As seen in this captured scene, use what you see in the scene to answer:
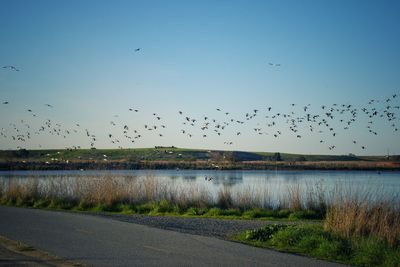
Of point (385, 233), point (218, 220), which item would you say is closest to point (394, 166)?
point (218, 220)

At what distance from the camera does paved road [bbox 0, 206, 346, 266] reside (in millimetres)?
11688

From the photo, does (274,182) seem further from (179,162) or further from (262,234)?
(179,162)

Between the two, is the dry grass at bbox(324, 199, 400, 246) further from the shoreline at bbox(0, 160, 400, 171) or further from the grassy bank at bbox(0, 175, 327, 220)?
the shoreline at bbox(0, 160, 400, 171)

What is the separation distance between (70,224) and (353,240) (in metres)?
10.9

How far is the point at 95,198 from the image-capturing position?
29.1 m

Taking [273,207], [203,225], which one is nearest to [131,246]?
[203,225]

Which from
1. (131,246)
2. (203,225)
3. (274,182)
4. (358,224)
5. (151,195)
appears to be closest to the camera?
(131,246)

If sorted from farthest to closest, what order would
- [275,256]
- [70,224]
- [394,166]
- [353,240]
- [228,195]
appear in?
1. [394,166]
2. [228,195]
3. [70,224]
4. [353,240]
5. [275,256]

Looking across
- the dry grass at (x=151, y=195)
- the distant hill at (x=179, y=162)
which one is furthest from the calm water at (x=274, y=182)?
the distant hill at (x=179, y=162)

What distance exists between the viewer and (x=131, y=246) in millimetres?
13906

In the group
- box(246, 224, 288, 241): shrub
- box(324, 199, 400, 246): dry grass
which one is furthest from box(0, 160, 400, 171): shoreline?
box(324, 199, 400, 246): dry grass

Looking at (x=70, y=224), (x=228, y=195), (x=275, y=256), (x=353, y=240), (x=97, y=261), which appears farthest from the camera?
(x=228, y=195)

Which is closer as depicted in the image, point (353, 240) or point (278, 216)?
point (353, 240)

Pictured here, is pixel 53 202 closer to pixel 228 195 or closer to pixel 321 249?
pixel 228 195
